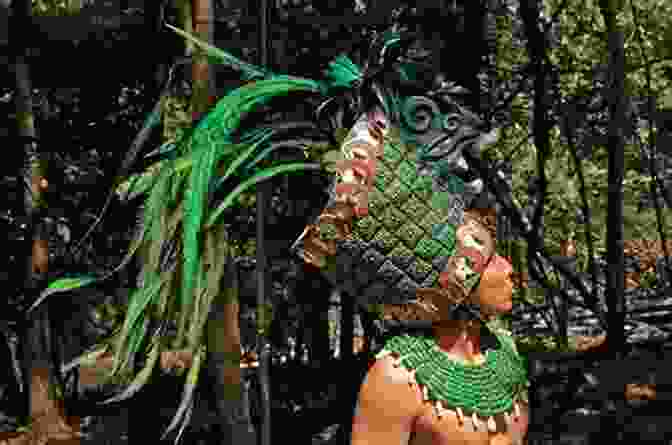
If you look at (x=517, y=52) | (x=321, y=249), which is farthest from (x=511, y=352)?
(x=517, y=52)

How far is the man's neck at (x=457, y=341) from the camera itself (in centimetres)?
269

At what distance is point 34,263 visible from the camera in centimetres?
651

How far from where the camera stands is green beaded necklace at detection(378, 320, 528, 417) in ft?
8.55

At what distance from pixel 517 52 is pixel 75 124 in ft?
15.6

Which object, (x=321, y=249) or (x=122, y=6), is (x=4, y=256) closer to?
(x=122, y=6)

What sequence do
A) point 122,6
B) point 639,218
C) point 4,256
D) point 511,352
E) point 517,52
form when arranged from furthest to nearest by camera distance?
point 639,218, point 517,52, point 4,256, point 122,6, point 511,352

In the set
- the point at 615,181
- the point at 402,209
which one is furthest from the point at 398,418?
the point at 615,181

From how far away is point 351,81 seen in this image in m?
2.64

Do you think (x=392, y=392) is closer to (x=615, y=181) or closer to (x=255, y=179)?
(x=255, y=179)

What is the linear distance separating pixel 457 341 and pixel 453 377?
0.39 ft

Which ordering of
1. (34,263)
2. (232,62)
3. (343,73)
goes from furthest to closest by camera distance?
(34,263)
(232,62)
(343,73)

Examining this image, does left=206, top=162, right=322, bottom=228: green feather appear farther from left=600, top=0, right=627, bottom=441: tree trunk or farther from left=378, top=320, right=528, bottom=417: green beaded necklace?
left=600, top=0, right=627, bottom=441: tree trunk

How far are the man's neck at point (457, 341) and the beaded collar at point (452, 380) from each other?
3 centimetres

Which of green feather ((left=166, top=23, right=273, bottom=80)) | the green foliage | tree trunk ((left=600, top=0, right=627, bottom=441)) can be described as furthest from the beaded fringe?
the green foliage
